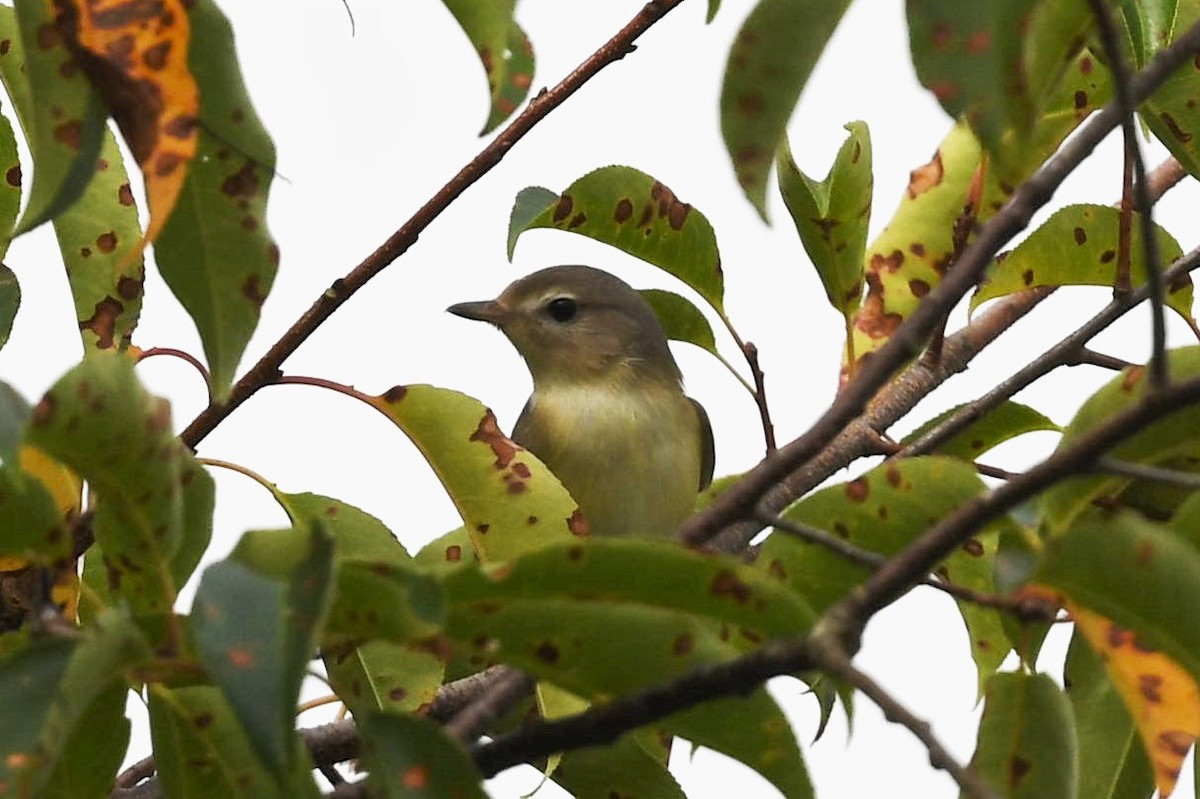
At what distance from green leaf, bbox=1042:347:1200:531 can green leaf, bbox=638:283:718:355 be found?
1554 millimetres

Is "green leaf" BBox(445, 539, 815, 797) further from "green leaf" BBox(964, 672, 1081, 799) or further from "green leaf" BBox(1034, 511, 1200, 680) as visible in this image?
"green leaf" BBox(964, 672, 1081, 799)

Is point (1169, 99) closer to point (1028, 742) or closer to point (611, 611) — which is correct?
point (1028, 742)

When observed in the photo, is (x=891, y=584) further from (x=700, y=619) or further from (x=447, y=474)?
(x=447, y=474)

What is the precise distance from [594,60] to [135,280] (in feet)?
2.48

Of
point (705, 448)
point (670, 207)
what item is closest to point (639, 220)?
point (670, 207)

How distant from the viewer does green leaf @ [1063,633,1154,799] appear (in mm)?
2438

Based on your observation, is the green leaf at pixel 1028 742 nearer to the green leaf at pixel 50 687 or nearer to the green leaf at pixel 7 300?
the green leaf at pixel 50 687

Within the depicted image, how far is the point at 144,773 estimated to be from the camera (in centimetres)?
293

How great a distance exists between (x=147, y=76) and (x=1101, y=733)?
157 cm

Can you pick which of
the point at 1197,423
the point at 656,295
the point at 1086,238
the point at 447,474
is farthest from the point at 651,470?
the point at 1197,423

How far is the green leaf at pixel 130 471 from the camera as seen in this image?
1.62 meters

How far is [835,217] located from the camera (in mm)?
2895

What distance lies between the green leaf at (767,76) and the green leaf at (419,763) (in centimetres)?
61

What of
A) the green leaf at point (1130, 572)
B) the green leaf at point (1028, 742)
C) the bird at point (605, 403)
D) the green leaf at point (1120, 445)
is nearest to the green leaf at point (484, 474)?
the green leaf at point (1028, 742)
